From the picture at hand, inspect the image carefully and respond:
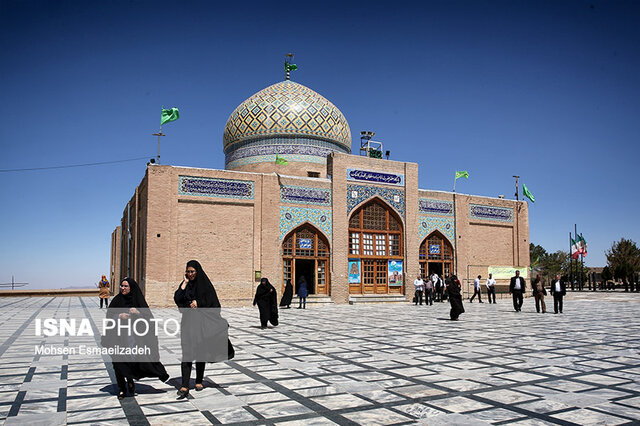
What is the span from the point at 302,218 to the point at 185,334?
14364 millimetres

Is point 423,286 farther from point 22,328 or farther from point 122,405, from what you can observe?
point 122,405

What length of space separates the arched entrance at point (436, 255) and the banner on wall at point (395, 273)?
1.23 metres

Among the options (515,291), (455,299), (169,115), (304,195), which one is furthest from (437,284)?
(169,115)

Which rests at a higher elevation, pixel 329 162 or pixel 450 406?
pixel 329 162

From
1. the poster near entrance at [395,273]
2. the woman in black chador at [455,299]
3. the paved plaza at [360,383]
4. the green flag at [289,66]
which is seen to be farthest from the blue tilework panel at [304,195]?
the paved plaza at [360,383]

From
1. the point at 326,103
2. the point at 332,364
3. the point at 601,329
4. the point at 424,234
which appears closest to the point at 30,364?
the point at 332,364

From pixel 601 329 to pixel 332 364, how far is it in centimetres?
659

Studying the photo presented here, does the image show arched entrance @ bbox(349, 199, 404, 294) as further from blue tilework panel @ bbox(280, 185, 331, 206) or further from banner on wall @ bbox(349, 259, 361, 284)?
blue tilework panel @ bbox(280, 185, 331, 206)

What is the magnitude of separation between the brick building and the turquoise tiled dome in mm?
50

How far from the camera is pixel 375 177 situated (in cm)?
2091

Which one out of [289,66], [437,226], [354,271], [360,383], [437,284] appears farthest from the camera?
[289,66]

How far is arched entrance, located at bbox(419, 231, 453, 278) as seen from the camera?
22.1 metres

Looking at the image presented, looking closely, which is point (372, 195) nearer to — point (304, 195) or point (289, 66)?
point (304, 195)

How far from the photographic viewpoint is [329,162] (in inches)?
805
